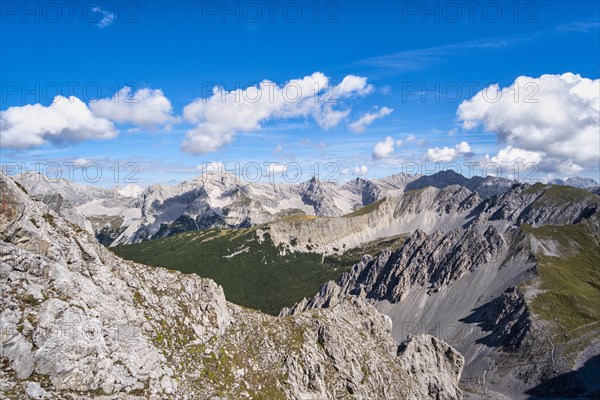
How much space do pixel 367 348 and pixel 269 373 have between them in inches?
1437

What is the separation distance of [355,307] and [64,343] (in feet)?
269

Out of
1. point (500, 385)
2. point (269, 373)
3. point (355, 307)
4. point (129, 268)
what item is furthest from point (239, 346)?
point (500, 385)

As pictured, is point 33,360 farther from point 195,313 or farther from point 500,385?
point 500,385

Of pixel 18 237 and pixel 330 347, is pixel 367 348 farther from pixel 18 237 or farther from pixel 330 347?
pixel 18 237

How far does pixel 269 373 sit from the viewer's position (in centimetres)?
7712

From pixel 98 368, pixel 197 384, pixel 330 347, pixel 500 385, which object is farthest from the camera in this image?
pixel 500 385

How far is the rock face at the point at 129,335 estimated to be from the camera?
168ft

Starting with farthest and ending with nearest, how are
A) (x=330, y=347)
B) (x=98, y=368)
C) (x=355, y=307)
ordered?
(x=355, y=307) → (x=330, y=347) → (x=98, y=368)

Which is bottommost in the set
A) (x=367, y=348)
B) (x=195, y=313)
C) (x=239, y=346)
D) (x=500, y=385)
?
(x=500, y=385)

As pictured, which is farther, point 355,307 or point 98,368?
point 355,307

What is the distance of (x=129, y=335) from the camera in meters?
60.3

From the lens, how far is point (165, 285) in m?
74.2

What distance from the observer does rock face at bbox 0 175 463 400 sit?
5112 cm

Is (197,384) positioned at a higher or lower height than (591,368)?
higher
